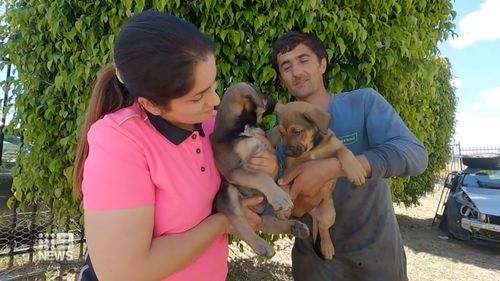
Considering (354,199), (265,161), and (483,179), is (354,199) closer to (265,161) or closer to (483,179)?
(265,161)

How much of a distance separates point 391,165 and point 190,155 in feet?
3.66

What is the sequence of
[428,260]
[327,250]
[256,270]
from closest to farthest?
[327,250] → [256,270] → [428,260]

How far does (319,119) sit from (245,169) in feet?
1.79

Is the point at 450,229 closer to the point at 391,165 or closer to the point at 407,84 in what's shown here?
the point at 407,84

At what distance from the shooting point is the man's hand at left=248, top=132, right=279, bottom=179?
2.25 metres

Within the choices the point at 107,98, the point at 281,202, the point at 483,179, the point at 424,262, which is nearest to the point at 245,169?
the point at 281,202

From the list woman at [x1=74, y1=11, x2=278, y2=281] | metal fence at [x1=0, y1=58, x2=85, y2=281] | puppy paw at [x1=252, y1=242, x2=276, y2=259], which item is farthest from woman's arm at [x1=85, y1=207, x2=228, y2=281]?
metal fence at [x1=0, y1=58, x2=85, y2=281]

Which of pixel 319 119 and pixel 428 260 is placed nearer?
pixel 319 119

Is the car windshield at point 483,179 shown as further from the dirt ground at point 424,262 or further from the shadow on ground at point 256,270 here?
the shadow on ground at point 256,270

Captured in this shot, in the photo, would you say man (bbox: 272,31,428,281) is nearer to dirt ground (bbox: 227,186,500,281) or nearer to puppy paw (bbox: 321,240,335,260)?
puppy paw (bbox: 321,240,335,260)

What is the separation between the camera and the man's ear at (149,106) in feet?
5.42

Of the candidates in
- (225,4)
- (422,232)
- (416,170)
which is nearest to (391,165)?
(416,170)

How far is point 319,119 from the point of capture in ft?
7.80

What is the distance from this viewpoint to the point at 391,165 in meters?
2.21
